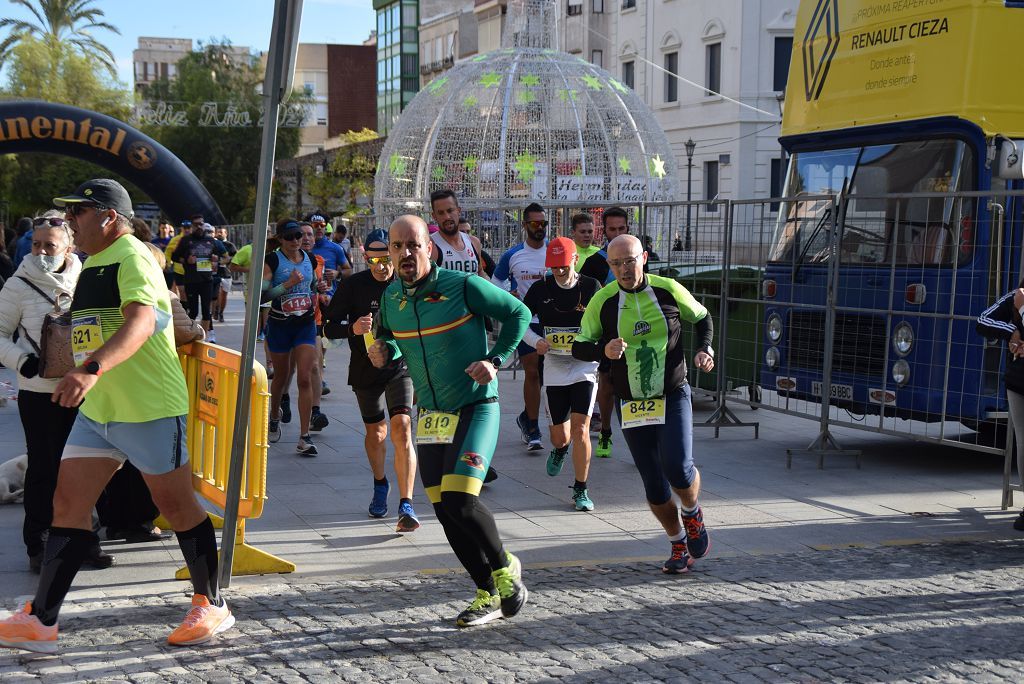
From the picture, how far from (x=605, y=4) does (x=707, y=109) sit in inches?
371

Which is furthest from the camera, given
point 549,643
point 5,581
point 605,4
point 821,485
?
point 605,4

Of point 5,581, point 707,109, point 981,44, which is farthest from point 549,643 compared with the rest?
point 707,109

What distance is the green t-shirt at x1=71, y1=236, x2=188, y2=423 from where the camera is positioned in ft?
16.8

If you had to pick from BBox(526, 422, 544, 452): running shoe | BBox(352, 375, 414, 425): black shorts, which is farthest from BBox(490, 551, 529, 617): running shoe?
BBox(526, 422, 544, 452): running shoe

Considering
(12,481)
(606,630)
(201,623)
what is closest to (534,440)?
(12,481)

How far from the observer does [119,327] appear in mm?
5191

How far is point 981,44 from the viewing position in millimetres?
9391

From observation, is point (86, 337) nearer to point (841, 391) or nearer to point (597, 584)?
point (597, 584)

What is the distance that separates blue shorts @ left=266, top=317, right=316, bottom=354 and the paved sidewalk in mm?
1166

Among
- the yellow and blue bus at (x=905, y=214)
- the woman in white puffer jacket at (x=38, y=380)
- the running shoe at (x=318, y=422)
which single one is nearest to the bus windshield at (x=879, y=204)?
the yellow and blue bus at (x=905, y=214)

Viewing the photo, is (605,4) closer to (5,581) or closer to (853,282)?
(853,282)

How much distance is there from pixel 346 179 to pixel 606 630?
51.5 meters

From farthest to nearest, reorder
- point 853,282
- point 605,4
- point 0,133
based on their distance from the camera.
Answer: point 605,4 < point 0,133 < point 853,282

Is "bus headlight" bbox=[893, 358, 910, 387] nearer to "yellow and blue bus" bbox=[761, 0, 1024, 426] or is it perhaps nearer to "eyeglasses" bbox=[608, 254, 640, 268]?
"yellow and blue bus" bbox=[761, 0, 1024, 426]
